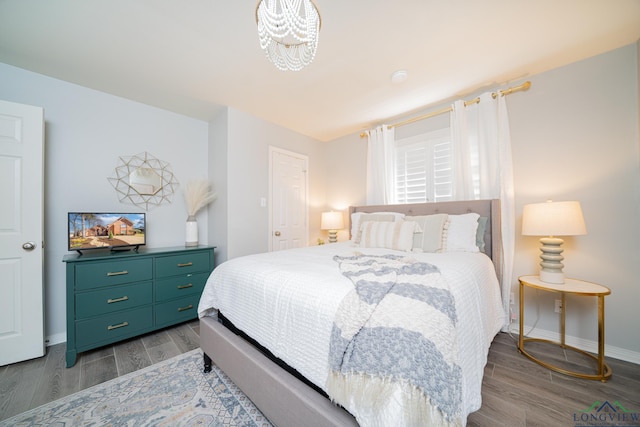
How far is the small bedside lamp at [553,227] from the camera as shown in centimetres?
171

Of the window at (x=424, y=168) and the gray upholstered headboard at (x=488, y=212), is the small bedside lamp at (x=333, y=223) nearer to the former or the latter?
the window at (x=424, y=168)

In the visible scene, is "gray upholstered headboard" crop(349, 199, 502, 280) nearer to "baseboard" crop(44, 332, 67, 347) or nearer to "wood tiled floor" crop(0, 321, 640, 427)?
"wood tiled floor" crop(0, 321, 640, 427)

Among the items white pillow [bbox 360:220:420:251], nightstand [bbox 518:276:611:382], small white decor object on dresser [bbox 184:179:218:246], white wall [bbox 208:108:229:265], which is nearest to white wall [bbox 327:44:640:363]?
nightstand [bbox 518:276:611:382]

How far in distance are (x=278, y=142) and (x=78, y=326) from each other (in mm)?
2880

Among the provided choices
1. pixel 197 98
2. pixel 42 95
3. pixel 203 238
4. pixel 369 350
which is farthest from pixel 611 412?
pixel 42 95

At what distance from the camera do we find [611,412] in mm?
1292

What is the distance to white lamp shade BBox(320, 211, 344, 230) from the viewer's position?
349 cm

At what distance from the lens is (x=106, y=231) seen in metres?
2.24

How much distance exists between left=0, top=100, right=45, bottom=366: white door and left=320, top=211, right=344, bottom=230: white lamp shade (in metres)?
2.96

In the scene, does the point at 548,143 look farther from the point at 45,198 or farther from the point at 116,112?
the point at 45,198

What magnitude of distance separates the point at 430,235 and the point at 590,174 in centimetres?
140

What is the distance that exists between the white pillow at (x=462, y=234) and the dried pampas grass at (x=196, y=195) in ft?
9.23

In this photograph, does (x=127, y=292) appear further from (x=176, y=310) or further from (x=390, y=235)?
(x=390, y=235)

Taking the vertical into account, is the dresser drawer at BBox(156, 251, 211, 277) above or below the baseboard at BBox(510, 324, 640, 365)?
above
